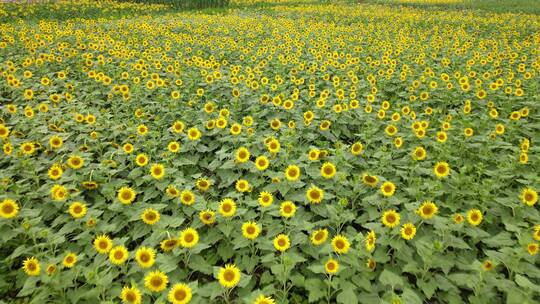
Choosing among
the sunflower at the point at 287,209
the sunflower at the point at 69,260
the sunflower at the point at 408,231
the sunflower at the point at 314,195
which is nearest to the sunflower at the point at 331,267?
the sunflower at the point at 287,209

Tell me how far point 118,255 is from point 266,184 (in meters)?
1.97

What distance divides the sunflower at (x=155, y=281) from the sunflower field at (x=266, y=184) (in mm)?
11

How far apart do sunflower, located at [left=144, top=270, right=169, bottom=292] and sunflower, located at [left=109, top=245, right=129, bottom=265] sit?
30 cm

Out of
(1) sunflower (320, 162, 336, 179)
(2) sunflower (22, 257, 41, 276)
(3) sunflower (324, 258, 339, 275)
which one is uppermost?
(1) sunflower (320, 162, 336, 179)

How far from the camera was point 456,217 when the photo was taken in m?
3.14

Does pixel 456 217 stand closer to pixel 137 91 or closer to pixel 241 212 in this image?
pixel 241 212

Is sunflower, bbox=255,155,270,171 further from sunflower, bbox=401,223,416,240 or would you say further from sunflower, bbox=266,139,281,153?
sunflower, bbox=401,223,416,240

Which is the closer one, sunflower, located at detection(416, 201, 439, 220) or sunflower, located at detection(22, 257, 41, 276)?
sunflower, located at detection(22, 257, 41, 276)

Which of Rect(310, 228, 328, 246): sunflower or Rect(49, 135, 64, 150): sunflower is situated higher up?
Rect(310, 228, 328, 246): sunflower

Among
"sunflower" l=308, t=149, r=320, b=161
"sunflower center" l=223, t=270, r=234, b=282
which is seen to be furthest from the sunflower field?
"sunflower" l=308, t=149, r=320, b=161

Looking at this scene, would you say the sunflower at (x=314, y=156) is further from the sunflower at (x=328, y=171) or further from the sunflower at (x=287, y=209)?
the sunflower at (x=287, y=209)

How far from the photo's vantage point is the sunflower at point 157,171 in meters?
3.87

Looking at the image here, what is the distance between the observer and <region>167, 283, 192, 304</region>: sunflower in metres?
2.51

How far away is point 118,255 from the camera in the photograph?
287 centimetres
